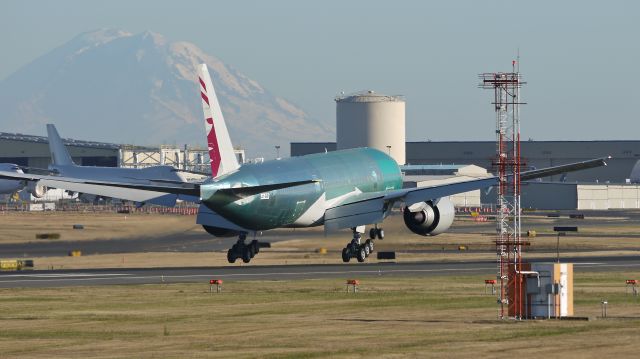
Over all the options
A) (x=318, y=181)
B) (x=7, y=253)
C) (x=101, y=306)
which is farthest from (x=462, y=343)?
(x=7, y=253)

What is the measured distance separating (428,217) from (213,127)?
793 inches

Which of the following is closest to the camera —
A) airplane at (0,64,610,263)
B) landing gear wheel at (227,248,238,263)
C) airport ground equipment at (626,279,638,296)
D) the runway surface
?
airport ground equipment at (626,279,638,296)

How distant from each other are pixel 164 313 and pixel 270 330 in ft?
27.9

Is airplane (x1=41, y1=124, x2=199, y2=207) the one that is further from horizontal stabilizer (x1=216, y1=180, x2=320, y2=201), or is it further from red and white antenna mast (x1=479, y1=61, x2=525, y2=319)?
red and white antenna mast (x1=479, y1=61, x2=525, y2=319)

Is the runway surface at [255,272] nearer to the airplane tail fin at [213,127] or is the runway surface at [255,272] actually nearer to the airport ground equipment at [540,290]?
the airplane tail fin at [213,127]

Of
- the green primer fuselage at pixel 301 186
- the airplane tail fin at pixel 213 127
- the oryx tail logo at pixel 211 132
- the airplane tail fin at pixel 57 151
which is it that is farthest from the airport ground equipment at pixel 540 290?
the airplane tail fin at pixel 57 151

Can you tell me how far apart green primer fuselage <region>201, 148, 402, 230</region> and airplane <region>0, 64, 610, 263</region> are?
0.17 feet

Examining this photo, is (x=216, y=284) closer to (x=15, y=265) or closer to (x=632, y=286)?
(x=632, y=286)

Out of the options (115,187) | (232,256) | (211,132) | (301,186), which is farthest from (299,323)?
(232,256)

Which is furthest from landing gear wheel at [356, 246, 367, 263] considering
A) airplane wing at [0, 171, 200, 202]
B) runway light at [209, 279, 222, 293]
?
runway light at [209, 279, 222, 293]

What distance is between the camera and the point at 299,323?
53.0 m

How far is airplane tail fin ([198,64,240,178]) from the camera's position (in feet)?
239

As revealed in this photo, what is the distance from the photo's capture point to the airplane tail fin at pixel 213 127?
72.9 meters

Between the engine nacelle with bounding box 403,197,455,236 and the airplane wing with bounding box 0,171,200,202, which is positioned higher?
the airplane wing with bounding box 0,171,200,202
